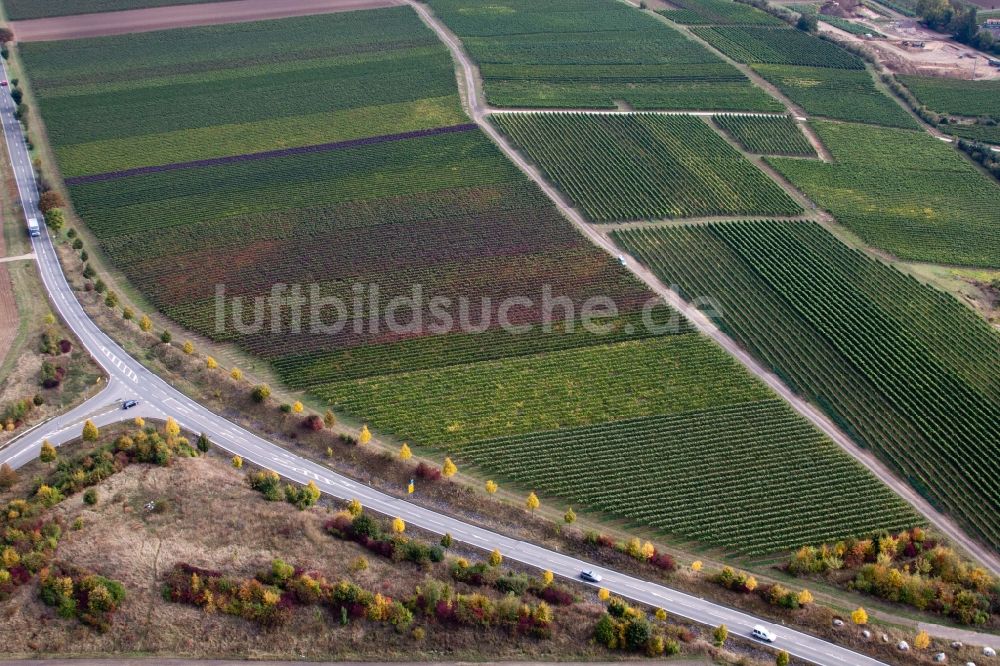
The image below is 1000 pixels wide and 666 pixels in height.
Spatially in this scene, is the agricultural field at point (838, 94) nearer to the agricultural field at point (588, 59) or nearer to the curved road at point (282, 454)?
the agricultural field at point (588, 59)

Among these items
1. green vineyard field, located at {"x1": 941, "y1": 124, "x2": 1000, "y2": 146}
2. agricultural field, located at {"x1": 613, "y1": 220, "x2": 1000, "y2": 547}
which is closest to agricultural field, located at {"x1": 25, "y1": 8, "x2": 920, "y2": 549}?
agricultural field, located at {"x1": 613, "y1": 220, "x2": 1000, "y2": 547}

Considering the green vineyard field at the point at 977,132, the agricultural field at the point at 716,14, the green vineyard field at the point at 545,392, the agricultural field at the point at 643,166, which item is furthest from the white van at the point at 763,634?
the agricultural field at the point at 716,14

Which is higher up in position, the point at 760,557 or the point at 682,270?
the point at 682,270

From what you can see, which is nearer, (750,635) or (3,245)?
(750,635)

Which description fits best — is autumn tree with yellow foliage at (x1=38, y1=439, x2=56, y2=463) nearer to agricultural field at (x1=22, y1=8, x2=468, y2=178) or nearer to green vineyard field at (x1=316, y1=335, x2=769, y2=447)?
green vineyard field at (x1=316, y1=335, x2=769, y2=447)

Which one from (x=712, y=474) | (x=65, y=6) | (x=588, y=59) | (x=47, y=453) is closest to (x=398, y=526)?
(x=712, y=474)

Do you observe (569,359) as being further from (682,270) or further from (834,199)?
(834,199)

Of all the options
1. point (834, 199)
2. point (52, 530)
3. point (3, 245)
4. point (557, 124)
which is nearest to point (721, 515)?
point (52, 530)
